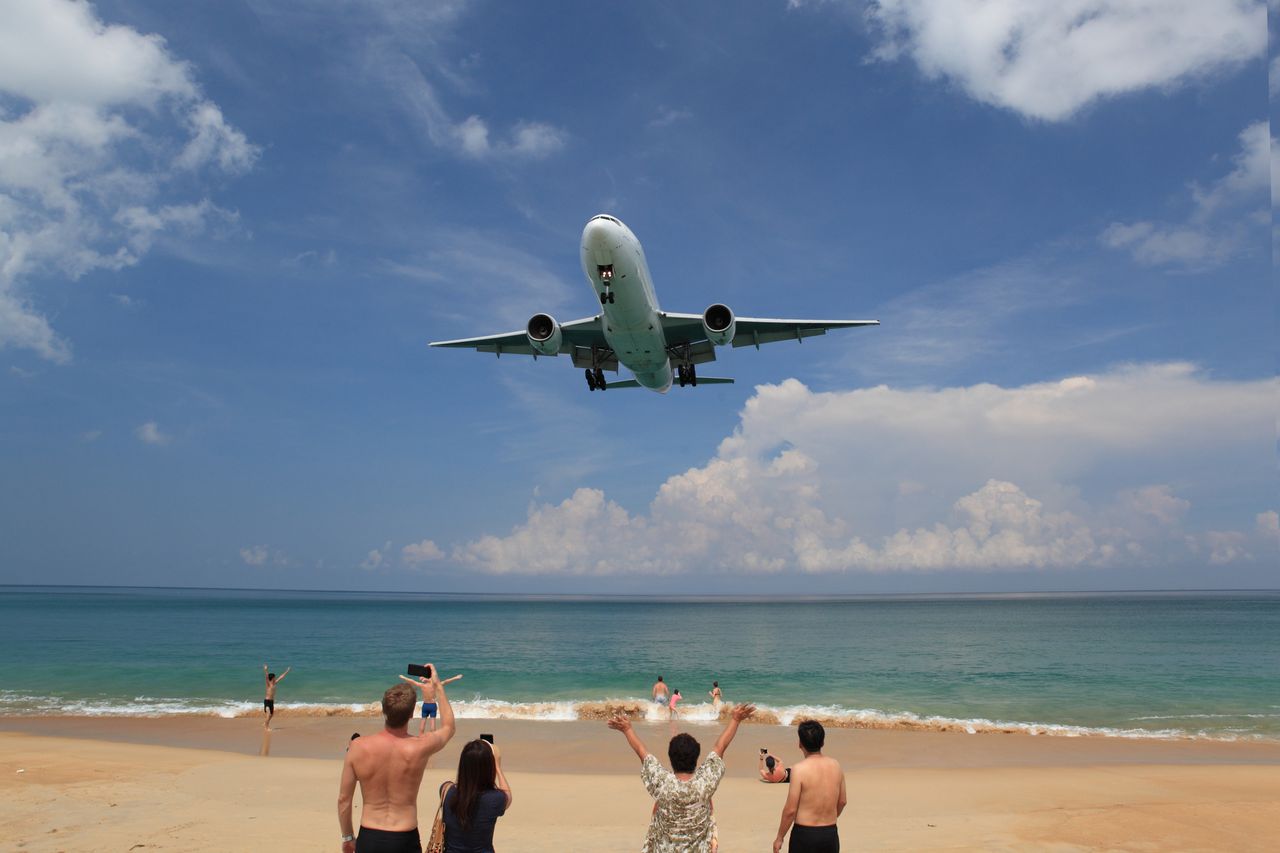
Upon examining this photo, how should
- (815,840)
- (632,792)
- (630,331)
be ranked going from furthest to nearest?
(630,331) < (632,792) < (815,840)

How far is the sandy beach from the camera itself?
397 inches

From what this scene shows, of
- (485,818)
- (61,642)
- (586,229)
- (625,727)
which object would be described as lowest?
(61,642)

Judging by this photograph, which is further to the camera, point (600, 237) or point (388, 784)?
point (600, 237)

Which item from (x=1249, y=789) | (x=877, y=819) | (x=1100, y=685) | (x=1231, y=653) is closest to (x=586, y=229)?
(x=877, y=819)

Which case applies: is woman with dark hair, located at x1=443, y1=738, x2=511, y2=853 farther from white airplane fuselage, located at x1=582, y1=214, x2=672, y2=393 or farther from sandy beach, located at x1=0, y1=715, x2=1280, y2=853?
white airplane fuselage, located at x1=582, y1=214, x2=672, y2=393

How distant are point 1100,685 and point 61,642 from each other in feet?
229

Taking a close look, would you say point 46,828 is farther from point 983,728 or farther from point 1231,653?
point 1231,653

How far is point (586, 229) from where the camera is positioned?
19031 millimetres

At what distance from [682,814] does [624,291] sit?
1692 cm

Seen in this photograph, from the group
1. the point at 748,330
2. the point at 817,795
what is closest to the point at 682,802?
the point at 817,795

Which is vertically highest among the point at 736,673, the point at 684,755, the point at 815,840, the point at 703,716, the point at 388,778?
the point at 684,755

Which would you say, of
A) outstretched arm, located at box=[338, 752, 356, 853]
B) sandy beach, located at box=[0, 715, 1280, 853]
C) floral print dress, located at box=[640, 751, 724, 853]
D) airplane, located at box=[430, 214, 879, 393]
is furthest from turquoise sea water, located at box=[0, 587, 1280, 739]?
outstretched arm, located at box=[338, 752, 356, 853]

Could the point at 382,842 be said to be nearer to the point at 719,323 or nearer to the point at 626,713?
the point at 719,323

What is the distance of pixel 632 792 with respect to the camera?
13.2 meters
